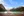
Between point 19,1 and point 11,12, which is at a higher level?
point 19,1

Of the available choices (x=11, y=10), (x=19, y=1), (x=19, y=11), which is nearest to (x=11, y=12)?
(x=11, y=10)

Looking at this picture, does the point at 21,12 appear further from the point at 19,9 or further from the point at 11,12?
the point at 11,12

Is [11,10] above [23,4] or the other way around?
the other way around

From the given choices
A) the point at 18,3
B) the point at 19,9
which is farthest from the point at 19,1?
the point at 19,9

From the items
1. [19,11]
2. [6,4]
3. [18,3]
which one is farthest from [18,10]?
[6,4]

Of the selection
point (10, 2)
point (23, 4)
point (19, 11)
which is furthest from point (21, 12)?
point (10, 2)

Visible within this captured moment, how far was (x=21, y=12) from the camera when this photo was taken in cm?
64

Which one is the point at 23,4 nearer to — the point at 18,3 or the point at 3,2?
the point at 18,3

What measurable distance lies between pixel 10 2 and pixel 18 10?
0.65 ft

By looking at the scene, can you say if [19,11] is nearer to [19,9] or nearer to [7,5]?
[19,9]

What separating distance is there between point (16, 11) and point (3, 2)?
280 mm

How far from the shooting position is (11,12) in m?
0.64

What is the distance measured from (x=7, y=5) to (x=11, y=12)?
14cm

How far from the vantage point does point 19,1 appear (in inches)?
26.3
